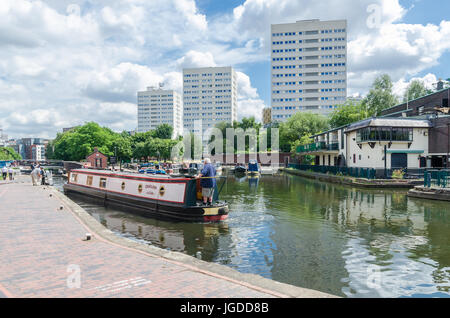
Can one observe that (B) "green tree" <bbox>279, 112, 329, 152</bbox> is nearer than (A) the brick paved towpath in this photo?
No

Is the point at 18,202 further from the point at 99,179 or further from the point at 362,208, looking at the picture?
the point at 362,208

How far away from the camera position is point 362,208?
54.5ft

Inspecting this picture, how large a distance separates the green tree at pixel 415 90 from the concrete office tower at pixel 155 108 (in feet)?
412

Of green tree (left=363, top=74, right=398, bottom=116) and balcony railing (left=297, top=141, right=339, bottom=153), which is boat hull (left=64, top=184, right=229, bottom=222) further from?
green tree (left=363, top=74, right=398, bottom=116)

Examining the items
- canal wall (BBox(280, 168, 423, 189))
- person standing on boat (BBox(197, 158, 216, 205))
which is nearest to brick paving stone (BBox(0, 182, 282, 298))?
person standing on boat (BBox(197, 158, 216, 205))

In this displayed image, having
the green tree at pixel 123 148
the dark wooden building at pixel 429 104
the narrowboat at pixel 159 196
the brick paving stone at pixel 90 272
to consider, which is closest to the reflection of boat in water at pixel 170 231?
the narrowboat at pixel 159 196

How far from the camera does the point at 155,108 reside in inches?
6708

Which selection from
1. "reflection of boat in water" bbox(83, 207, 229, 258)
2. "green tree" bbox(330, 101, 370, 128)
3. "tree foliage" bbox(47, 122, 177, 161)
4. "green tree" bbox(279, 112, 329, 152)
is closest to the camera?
"reflection of boat in water" bbox(83, 207, 229, 258)

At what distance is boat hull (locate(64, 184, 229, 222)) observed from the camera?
12.9 meters

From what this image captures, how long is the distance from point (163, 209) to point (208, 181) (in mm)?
2758

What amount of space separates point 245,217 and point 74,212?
7.09 metres

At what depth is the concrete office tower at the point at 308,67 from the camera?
326 feet

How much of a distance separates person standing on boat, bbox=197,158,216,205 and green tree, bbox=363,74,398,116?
171 ft
